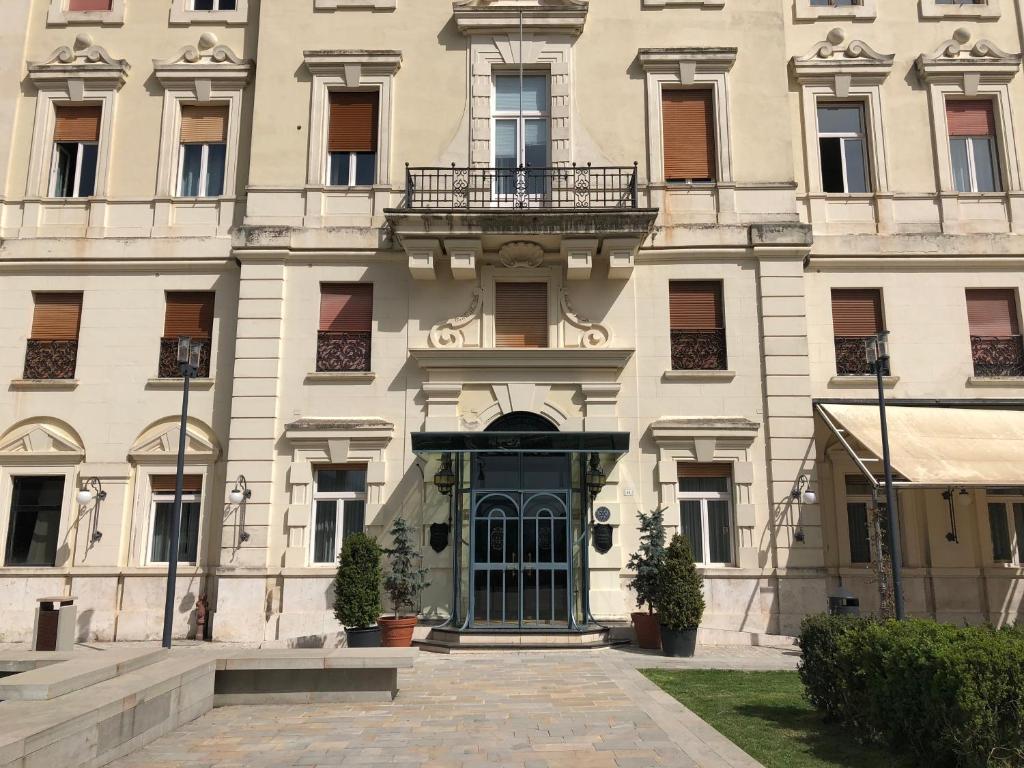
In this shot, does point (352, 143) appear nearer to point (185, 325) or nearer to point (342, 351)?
point (342, 351)

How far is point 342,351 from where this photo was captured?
50.8 feet

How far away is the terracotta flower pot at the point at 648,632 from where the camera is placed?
521 inches

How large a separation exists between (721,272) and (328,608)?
960cm

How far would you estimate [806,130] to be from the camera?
1644 cm

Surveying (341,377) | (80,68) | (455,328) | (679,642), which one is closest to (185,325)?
(341,377)

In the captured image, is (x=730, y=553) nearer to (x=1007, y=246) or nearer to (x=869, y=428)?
(x=869, y=428)

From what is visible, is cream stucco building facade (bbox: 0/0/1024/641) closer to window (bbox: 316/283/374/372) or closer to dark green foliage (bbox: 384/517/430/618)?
window (bbox: 316/283/374/372)

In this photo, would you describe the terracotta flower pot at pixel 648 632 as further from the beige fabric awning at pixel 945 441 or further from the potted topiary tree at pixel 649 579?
the beige fabric awning at pixel 945 441

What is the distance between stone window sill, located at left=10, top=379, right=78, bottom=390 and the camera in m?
15.5

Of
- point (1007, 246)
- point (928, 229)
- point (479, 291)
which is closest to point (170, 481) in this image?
point (479, 291)

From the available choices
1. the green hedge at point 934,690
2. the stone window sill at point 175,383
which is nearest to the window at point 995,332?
the green hedge at point 934,690

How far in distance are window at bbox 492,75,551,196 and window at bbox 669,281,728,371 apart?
3.82m

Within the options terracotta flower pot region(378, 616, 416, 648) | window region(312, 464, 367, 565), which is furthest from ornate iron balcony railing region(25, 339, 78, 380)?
terracotta flower pot region(378, 616, 416, 648)

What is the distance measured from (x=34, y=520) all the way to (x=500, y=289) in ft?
32.2
